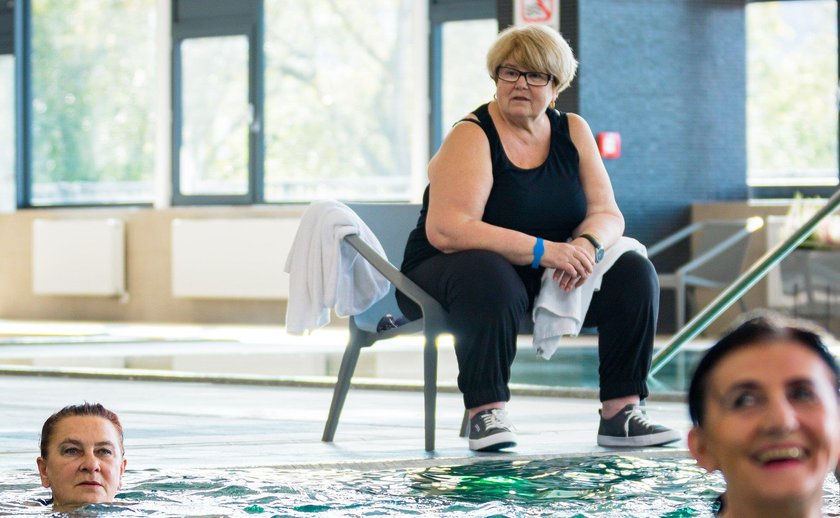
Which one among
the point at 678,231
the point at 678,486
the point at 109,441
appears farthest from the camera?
the point at 678,231

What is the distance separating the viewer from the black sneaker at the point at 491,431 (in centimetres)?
311

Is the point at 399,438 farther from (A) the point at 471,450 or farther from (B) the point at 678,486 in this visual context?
(B) the point at 678,486

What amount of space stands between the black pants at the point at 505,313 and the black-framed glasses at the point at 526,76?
0.42 m

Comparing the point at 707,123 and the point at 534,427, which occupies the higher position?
the point at 707,123

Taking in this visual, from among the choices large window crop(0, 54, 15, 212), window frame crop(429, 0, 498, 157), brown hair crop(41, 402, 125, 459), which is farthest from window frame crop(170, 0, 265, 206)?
brown hair crop(41, 402, 125, 459)

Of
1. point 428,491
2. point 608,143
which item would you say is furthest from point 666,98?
point 428,491

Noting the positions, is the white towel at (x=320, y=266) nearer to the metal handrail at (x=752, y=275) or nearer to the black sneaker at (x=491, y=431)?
the black sneaker at (x=491, y=431)

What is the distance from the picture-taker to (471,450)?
3.19 meters

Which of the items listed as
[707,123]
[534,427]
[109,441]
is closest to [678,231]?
[707,123]

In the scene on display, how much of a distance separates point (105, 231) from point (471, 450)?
8733mm

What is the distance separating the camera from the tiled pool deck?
10.5 ft

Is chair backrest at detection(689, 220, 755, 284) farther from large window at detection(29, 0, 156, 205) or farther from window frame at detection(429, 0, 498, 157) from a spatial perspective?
large window at detection(29, 0, 156, 205)

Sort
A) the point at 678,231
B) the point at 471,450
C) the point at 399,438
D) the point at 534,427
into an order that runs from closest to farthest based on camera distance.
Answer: the point at 471,450, the point at 399,438, the point at 534,427, the point at 678,231

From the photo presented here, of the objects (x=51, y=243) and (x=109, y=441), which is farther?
(x=51, y=243)
